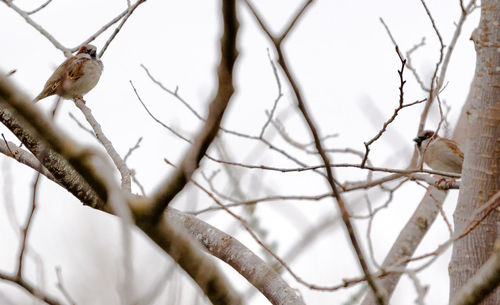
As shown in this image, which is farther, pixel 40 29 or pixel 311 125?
pixel 40 29

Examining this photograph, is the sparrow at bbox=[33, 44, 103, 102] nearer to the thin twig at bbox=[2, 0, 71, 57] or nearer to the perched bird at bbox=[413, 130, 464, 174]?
the thin twig at bbox=[2, 0, 71, 57]

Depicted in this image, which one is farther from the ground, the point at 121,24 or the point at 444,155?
the point at 444,155

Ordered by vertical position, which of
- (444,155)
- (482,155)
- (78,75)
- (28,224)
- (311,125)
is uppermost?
(444,155)

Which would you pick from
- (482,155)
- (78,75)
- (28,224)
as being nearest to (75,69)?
(78,75)

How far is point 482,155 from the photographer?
3355 millimetres

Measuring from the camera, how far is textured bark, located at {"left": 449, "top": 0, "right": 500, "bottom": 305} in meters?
3.21

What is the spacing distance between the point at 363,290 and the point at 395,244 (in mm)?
722

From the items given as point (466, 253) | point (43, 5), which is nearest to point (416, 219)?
point (466, 253)

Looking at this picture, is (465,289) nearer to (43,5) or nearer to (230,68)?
(230,68)

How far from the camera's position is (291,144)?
5.92m

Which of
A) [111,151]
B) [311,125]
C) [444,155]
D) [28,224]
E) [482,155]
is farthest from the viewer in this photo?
[444,155]

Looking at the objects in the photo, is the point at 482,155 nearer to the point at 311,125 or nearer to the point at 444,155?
the point at 311,125

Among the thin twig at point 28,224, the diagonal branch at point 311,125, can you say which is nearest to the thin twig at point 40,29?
the thin twig at point 28,224

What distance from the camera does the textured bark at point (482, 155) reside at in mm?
3215
